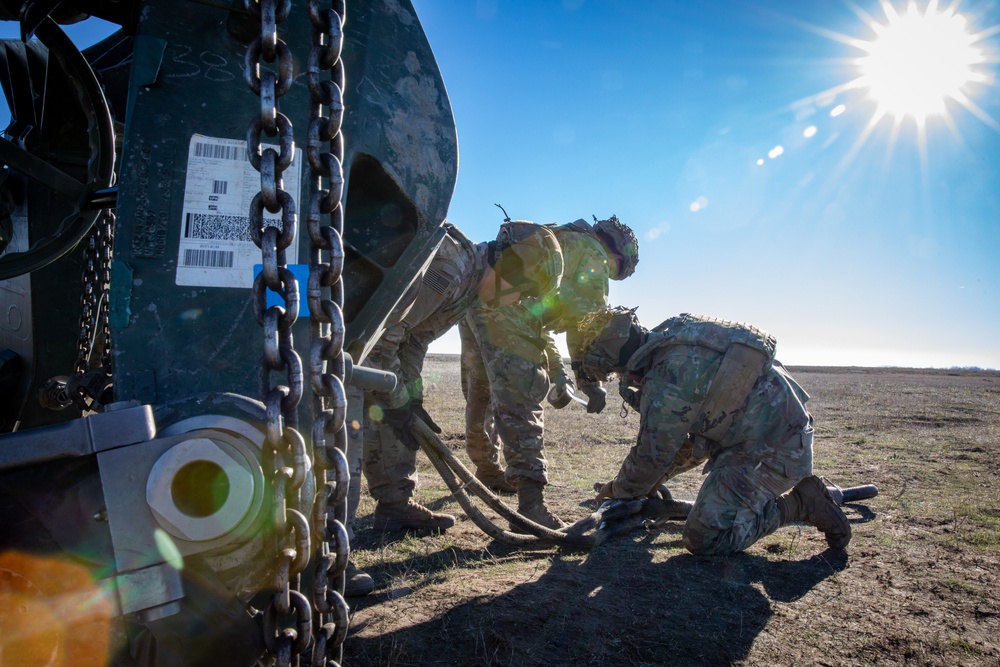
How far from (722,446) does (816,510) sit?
66 cm

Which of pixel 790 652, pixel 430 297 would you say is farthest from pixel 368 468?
pixel 790 652

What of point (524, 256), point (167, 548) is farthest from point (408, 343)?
point (167, 548)

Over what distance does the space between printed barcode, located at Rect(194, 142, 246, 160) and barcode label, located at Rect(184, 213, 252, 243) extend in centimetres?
14

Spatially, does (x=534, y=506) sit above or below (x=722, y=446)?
below

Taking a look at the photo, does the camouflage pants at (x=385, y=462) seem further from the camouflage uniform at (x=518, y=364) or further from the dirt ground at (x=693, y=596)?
the camouflage uniform at (x=518, y=364)

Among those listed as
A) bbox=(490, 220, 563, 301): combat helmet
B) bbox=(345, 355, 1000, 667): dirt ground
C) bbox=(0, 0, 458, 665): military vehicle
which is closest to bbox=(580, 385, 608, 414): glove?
bbox=(345, 355, 1000, 667): dirt ground

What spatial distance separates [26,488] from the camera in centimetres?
96

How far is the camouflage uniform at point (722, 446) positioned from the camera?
3.55 m

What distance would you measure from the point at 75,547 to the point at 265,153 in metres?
0.72

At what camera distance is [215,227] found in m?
1.32

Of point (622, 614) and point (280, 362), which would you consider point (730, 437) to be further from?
A: point (280, 362)

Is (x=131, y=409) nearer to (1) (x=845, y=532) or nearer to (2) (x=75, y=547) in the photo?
(2) (x=75, y=547)

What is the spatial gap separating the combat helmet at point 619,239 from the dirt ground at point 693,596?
357cm

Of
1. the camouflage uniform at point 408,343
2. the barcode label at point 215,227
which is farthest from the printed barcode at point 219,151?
the camouflage uniform at point 408,343
